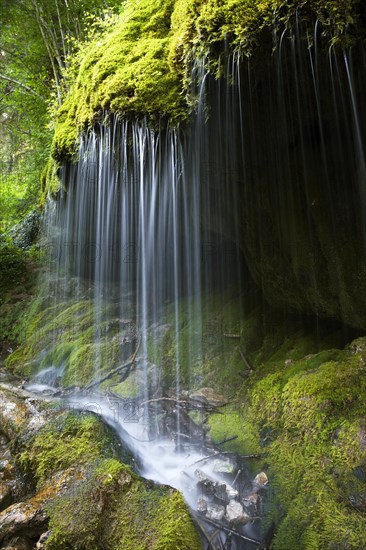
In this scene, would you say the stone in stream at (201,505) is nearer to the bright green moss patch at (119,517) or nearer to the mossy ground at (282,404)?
the bright green moss patch at (119,517)

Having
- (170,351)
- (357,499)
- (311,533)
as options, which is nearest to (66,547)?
(311,533)

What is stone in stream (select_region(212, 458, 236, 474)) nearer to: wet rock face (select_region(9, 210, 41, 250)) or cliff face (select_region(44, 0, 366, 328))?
cliff face (select_region(44, 0, 366, 328))

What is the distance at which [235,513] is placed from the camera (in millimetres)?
2541

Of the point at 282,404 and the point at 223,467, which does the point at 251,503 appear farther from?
the point at 282,404

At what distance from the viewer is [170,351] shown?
5.53m

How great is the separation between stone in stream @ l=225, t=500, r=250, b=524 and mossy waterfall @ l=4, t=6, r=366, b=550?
17mm

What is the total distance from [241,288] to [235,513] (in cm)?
351

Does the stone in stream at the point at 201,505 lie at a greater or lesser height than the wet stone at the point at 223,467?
lesser

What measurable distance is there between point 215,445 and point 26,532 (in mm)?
1906

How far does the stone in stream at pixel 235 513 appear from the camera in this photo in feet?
8.15

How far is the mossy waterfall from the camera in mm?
2697

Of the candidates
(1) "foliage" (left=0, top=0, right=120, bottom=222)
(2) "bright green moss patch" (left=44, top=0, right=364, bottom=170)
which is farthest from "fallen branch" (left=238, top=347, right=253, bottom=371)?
(1) "foliage" (left=0, top=0, right=120, bottom=222)

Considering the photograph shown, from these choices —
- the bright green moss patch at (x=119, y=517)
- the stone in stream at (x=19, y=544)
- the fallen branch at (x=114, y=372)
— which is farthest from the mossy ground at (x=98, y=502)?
the fallen branch at (x=114, y=372)

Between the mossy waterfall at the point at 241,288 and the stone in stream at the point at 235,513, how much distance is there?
0.02m
